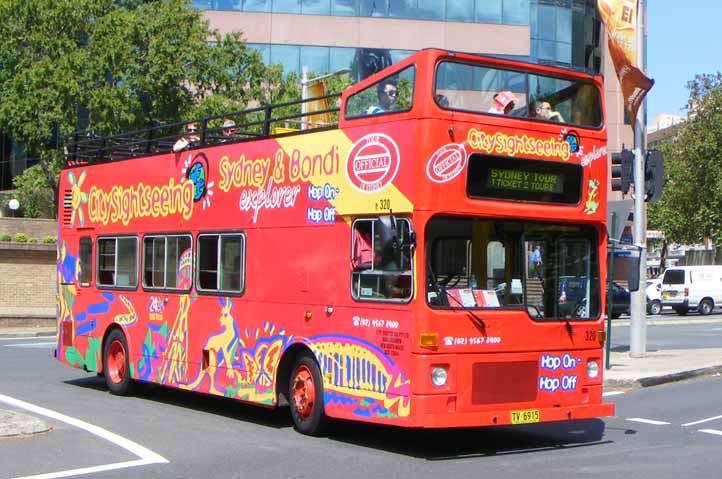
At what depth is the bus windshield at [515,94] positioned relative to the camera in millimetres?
10320

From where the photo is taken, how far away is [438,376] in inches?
398

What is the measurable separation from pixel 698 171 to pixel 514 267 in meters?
47.8

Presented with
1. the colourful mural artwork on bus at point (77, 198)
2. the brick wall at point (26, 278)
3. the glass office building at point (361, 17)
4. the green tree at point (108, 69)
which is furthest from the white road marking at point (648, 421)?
the glass office building at point (361, 17)

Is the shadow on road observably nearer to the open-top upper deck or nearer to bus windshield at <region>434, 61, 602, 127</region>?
the open-top upper deck

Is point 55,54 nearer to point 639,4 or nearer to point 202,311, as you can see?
point 639,4

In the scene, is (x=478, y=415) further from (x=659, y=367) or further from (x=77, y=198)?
(x=659, y=367)

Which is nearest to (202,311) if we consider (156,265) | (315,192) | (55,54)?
(156,265)

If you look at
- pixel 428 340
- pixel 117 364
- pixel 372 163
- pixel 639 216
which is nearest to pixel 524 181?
pixel 372 163

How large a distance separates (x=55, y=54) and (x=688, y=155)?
3336cm

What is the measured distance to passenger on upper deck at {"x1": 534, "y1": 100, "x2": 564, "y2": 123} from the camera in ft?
A: 36.1

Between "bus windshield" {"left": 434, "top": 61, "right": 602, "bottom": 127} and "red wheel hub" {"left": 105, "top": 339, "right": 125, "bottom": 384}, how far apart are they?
23.7ft

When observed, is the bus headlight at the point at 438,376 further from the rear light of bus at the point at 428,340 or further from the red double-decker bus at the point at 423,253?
the rear light of bus at the point at 428,340

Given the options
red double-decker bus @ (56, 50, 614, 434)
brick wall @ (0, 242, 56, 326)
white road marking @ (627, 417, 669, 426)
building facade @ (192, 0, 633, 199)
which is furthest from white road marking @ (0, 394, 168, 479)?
building facade @ (192, 0, 633, 199)

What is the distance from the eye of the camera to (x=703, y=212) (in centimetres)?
5591
